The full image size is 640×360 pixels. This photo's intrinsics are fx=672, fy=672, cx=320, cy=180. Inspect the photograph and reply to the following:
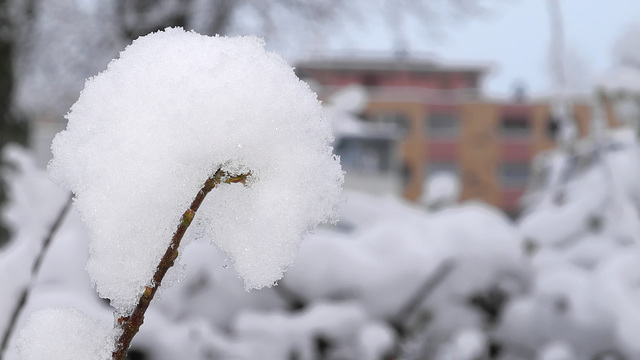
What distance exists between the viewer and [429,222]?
194 centimetres

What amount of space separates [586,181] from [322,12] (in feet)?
19.8

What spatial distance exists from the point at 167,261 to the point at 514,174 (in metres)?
38.2

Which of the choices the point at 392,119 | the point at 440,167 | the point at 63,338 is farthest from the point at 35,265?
the point at 440,167

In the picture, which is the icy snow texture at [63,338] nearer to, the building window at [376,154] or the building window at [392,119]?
A: the building window at [376,154]

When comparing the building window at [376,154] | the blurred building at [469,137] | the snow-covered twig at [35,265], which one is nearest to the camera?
the snow-covered twig at [35,265]

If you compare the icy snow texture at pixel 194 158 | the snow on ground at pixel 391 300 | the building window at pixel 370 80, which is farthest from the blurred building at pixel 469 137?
the icy snow texture at pixel 194 158

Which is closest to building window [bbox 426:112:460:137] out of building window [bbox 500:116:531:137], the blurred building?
the blurred building

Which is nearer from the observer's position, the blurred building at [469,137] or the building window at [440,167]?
the blurred building at [469,137]

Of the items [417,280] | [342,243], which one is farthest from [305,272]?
[417,280]

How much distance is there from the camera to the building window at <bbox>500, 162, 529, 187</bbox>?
121 feet

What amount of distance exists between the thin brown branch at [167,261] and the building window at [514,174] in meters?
37.8

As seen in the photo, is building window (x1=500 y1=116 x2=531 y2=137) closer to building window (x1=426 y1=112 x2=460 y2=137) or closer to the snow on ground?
building window (x1=426 y1=112 x2=460 y2=137)

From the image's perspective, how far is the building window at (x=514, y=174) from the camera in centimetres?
3697

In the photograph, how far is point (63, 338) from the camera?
0.47 meters
